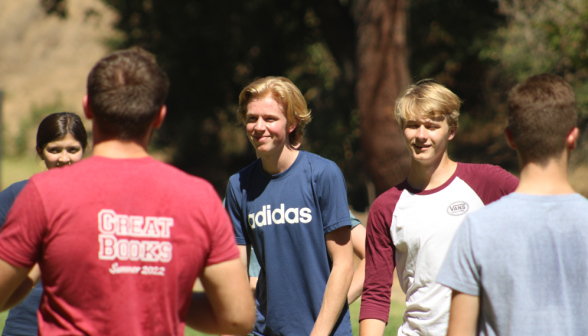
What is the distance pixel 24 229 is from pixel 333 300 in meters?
1.71

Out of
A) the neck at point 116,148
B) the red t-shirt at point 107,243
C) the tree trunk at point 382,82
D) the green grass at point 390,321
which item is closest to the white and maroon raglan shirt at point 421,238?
the red t-shirt at point 107,243

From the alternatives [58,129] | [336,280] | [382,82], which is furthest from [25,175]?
[336,280]

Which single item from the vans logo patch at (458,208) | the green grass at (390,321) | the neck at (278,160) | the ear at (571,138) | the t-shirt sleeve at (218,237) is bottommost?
the green grass at (390,321)

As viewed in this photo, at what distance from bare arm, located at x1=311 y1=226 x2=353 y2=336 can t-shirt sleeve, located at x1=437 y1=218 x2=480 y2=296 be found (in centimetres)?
118

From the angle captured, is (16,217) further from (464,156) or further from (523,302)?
(464,156)

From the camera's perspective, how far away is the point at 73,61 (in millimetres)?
56562

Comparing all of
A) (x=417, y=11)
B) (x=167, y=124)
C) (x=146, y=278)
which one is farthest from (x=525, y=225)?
(x=167, y=124)

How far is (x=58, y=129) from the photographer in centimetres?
347

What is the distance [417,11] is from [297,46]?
3.66 metres

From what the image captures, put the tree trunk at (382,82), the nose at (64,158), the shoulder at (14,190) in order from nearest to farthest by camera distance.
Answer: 1. the shoulder at (14,190)
2. the nose at (64,158)
3. the tree trunk at (382,82)

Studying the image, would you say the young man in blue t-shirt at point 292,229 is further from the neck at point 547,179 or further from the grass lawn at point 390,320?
the grass lawn at point 390,320

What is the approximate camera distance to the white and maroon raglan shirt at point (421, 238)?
2812 millimetres

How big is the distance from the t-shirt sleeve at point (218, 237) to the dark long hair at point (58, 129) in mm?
1855

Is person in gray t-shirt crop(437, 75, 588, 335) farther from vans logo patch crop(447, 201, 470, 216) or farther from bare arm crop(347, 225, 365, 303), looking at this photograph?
bare arm crop(347, 225, 365, 303)
